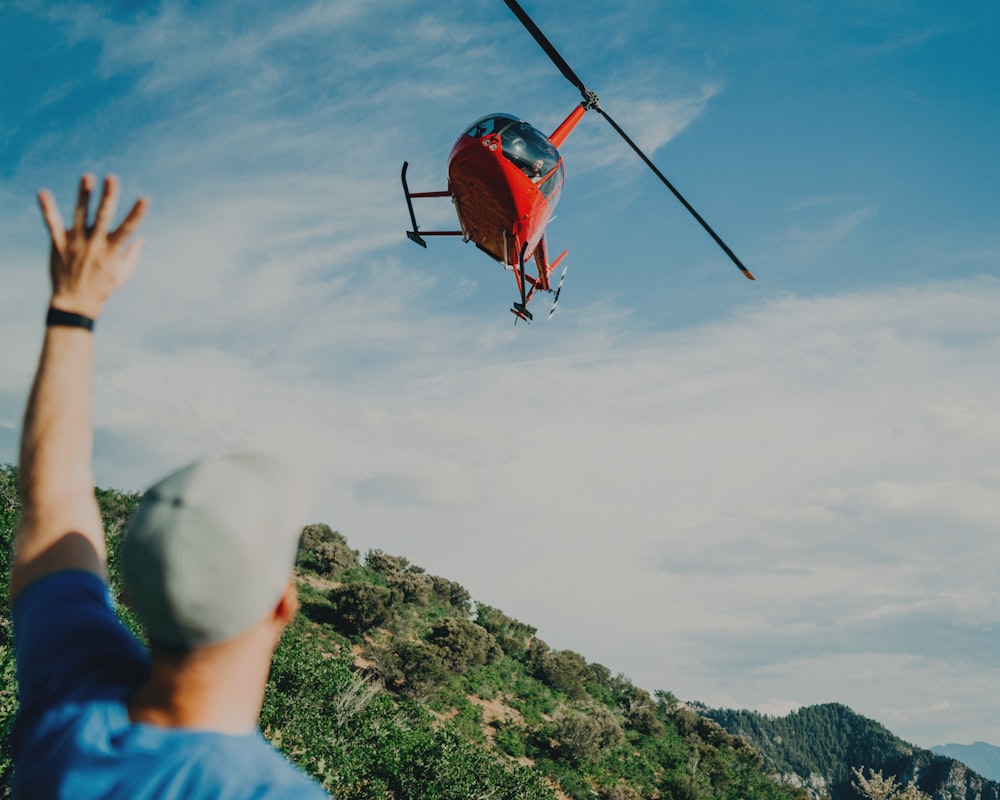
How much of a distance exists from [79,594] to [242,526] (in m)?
0.48

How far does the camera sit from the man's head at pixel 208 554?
3.18 feet

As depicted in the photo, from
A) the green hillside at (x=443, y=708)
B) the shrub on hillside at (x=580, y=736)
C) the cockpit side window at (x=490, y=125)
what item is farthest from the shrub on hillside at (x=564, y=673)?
the cockpit side window at (x=490, y=125)

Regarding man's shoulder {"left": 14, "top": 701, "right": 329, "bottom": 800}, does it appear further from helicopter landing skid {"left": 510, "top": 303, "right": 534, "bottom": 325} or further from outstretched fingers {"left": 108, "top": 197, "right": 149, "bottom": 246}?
helicopter landing skid {"left": 510, "top": 303, "right": 534, "bottom": 325}

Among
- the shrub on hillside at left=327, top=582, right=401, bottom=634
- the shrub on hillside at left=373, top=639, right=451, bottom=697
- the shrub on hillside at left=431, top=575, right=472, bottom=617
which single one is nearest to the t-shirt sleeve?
the shrub on hillside at left=373, top=639, right=451, bottom=697

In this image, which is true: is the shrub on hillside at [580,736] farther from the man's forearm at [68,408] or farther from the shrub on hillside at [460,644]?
the man's forearm at [68,408]

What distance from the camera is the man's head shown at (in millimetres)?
971

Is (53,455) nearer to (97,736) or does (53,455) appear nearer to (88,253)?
(88,253)

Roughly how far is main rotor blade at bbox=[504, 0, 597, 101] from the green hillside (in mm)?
10014

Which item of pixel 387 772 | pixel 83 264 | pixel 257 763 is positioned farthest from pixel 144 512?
pixel 387 772

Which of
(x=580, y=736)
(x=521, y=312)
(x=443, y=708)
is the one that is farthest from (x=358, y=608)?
(x=521, y=312)

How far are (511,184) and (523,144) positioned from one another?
0.72m

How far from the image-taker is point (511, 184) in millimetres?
10438

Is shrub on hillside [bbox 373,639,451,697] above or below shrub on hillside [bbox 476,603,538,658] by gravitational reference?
above

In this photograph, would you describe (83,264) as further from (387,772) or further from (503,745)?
(503,745)
